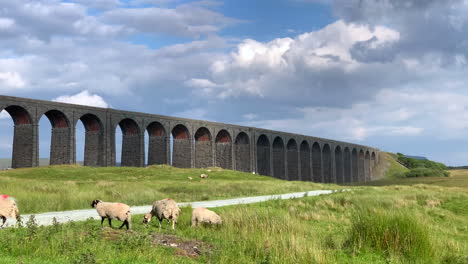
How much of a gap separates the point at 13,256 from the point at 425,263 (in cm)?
957

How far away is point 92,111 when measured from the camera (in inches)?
2004

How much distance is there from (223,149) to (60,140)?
103 ft

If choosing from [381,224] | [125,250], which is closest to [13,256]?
[125,250]

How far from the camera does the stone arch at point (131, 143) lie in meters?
57.2

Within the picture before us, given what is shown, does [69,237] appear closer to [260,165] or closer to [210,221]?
[210,221]

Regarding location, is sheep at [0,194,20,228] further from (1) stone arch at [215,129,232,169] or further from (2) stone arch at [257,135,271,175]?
(2) stone arch at [257,135,271,175]

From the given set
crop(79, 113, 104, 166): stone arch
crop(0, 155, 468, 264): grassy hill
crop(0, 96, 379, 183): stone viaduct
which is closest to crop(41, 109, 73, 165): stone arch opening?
crop(0, 96, 379, 183): stone viaduct

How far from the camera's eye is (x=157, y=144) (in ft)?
202

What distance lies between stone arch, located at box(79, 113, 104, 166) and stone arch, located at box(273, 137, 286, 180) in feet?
142

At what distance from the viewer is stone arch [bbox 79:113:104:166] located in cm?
5222

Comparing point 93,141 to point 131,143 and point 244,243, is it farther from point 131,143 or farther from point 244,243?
point 244,243

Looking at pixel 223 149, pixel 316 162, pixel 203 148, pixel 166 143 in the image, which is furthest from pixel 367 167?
pixel 166 143

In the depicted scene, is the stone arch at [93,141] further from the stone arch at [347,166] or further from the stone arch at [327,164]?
the stone arch at [347,166]

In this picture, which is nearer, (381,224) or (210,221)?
(381,224)
